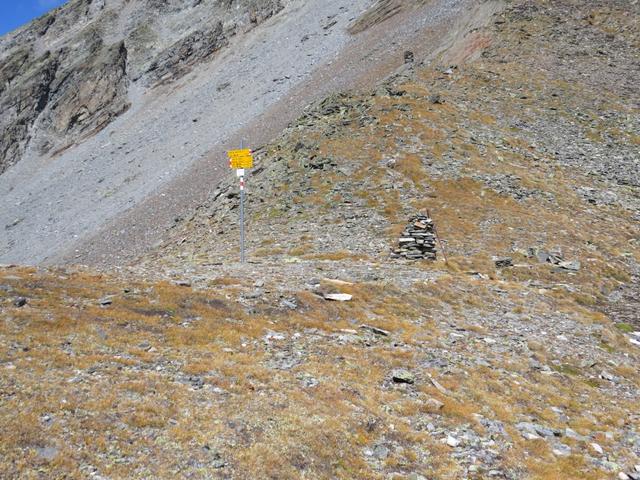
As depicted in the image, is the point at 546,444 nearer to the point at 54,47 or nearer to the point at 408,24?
the point at 408,24

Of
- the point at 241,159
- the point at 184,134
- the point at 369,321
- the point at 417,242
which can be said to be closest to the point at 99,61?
the point at 184,134

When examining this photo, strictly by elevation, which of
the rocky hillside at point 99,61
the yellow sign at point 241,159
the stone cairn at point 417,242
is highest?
the rocky hillside at point 99,61

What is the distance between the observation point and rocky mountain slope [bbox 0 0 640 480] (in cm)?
955

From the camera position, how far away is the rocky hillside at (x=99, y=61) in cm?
9631

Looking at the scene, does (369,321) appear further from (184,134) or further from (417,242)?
(184,134)

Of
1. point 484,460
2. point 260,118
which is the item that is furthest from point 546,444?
point 260,118

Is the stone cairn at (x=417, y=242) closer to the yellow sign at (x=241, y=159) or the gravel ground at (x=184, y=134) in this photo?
the yellow sign at (x=241, y=159)

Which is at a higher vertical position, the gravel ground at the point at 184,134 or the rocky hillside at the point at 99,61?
the rocky hillside at the point at 99,61

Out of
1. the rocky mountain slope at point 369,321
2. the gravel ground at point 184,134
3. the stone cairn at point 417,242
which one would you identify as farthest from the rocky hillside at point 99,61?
the stone cairn at point 417,242

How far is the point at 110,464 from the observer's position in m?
7.98

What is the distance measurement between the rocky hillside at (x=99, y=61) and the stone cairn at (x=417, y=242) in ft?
266

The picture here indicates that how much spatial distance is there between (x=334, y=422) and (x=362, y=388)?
215cm

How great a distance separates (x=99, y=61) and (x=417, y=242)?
338ft

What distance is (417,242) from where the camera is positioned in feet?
85.6
